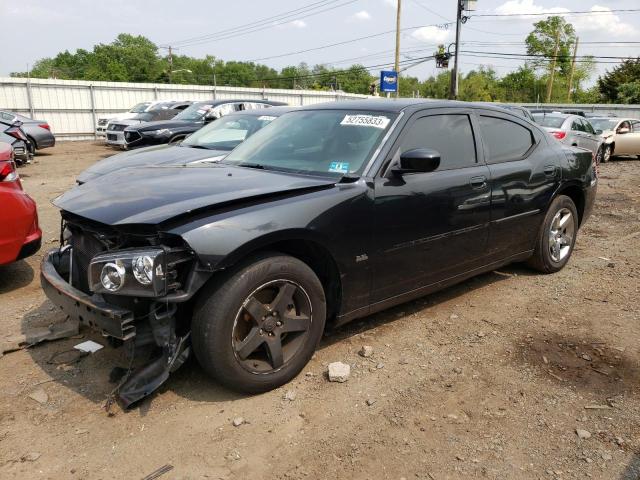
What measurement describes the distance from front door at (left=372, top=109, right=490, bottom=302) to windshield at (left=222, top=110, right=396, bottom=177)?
0.20m

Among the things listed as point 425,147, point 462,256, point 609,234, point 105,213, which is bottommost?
point 609,234

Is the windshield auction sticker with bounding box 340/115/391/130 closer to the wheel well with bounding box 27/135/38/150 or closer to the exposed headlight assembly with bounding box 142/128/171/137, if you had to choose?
the exposed headlight assembly with bounding box 142/128/171/137

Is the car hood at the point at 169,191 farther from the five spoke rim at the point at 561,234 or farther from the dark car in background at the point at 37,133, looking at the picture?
the dark car in background at the point at 37,133

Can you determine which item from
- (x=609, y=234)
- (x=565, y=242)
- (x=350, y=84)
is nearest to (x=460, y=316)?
(x=565, y=242)

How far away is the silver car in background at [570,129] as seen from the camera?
47.2 ft

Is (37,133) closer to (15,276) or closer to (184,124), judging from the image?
(184,124)

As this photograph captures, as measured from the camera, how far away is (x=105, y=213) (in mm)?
2947

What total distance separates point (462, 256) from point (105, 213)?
106 inches

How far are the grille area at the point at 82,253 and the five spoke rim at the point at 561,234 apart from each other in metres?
4.17

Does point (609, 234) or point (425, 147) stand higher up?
point (425, 147)

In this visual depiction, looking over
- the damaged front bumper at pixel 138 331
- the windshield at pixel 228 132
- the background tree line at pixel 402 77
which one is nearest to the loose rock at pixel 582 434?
the damaged front bumper at pixel 138 331

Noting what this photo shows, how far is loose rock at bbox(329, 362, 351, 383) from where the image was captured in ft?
10.9

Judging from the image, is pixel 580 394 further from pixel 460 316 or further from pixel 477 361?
pixel 460 316

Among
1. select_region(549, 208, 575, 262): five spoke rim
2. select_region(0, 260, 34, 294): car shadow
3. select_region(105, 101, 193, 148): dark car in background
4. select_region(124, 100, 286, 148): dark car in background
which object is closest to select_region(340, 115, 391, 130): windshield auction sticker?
select_region(549, 208, 575, 262): five spoke rim
